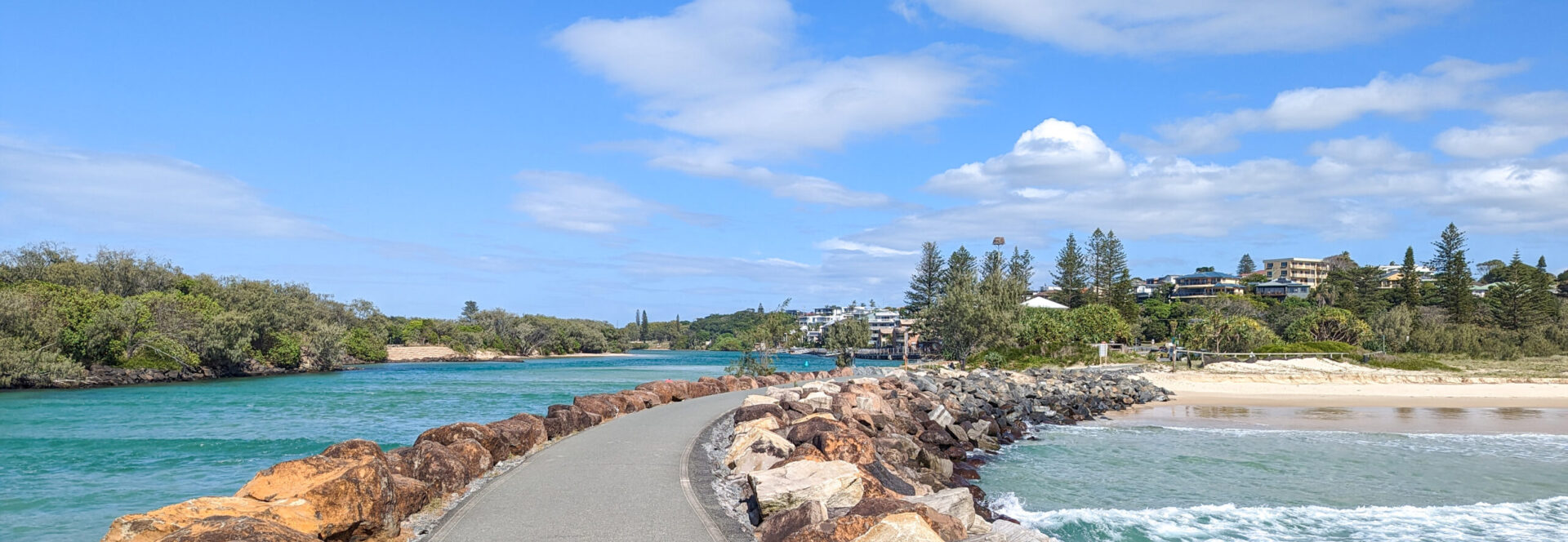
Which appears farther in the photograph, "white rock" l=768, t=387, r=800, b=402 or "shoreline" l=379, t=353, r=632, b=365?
"shoreline" l=379, t=353, r=632, b=365

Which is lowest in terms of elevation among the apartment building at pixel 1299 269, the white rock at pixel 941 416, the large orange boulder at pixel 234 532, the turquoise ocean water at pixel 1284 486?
the turquoise ocean water at pixel 1284 486

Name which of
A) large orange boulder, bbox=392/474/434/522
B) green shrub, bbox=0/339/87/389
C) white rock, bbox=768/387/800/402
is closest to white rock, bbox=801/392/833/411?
white rock, bbox=768/387/800/402

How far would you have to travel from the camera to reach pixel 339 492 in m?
6.42

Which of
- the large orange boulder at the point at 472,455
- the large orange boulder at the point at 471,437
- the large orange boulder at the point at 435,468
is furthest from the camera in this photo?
the large orange boulder at the point at 471,437

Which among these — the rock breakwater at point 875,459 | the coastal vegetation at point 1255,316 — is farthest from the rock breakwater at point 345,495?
the coastal vegetation at point 1255,316

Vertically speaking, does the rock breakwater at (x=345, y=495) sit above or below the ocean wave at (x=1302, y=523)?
above

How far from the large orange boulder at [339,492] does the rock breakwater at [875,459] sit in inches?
119

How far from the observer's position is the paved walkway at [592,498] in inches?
276

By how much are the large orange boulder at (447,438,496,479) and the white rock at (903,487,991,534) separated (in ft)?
15.7

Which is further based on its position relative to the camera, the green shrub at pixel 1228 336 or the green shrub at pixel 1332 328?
the green shrub at pixel 1332 328

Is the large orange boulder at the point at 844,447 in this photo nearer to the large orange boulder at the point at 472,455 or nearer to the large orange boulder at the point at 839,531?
the large orange boulder at the point at 839,531

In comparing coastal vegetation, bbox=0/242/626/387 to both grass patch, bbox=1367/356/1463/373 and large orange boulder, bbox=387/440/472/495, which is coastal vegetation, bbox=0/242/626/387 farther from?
grass patch, bbox=1367/356/1463/373

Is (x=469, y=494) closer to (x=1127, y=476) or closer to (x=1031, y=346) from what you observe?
(x=1127, y=476)

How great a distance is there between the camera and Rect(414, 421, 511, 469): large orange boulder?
33.7 feet
